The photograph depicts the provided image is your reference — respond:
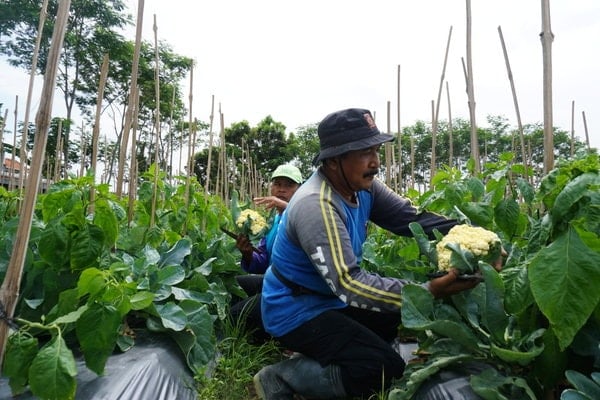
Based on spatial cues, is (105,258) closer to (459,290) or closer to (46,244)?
(46,244)

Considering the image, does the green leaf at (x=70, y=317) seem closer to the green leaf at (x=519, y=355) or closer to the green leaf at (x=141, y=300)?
the green leaf at (x=141, y=300)

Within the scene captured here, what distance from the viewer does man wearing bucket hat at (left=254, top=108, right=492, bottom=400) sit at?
2.04 metres

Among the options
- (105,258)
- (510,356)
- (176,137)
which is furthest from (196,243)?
(176,137)

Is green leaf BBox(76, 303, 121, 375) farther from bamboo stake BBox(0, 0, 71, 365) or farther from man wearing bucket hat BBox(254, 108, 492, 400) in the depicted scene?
man wearing bucket hat BBox(254, 108, 492, 400)

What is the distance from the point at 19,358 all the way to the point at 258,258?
2.09 meters

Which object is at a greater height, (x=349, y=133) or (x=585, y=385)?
(x=349, y=133)

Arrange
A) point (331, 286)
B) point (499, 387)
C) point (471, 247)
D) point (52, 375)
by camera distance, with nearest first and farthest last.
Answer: point (52, 375) < point (499, 387) < point (471, 247) < point (331, 286)

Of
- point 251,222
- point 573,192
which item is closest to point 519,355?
point 573,192

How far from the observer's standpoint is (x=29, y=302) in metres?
1.87

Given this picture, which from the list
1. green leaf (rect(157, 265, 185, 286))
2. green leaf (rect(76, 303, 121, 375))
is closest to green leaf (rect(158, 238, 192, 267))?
green leaf (rect(157, 265, 185, 286))

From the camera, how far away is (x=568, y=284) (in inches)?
50.8

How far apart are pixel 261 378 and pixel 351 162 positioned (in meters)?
1.24

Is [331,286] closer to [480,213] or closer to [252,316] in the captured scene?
[480,213]

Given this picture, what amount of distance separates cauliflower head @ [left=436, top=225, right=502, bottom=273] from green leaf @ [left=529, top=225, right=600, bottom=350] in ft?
1.47
